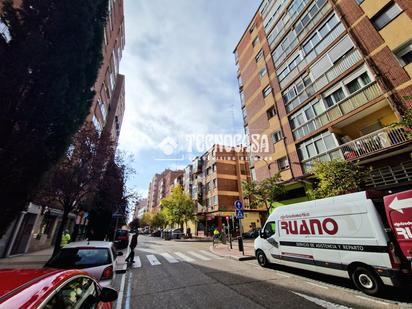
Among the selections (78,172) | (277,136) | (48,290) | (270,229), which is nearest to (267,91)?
(277,136)

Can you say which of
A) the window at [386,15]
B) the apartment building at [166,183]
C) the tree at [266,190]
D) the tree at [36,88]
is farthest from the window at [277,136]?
the apartment building at [166,183]

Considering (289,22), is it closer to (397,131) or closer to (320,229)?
(397,131)

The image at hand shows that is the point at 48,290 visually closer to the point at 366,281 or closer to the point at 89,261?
the point at 89,261

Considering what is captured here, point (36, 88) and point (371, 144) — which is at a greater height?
point (371, 144)

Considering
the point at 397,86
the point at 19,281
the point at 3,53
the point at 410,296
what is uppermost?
the point at 397,86

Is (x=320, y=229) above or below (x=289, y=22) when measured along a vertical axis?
below

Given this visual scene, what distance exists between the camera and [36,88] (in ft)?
18.2

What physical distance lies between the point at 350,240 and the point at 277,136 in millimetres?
13601

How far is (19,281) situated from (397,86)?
50.0 ft

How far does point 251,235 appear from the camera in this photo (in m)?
28.5

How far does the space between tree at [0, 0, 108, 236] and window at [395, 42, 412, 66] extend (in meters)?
14.8

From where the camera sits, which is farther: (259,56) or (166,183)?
(166,183)

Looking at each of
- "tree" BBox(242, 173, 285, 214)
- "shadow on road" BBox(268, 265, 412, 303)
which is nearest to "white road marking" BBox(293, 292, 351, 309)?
"shadow on road" BBox(268, 265, 412, 303)

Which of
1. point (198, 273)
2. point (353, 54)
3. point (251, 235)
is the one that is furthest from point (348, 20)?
point (251, 235)
